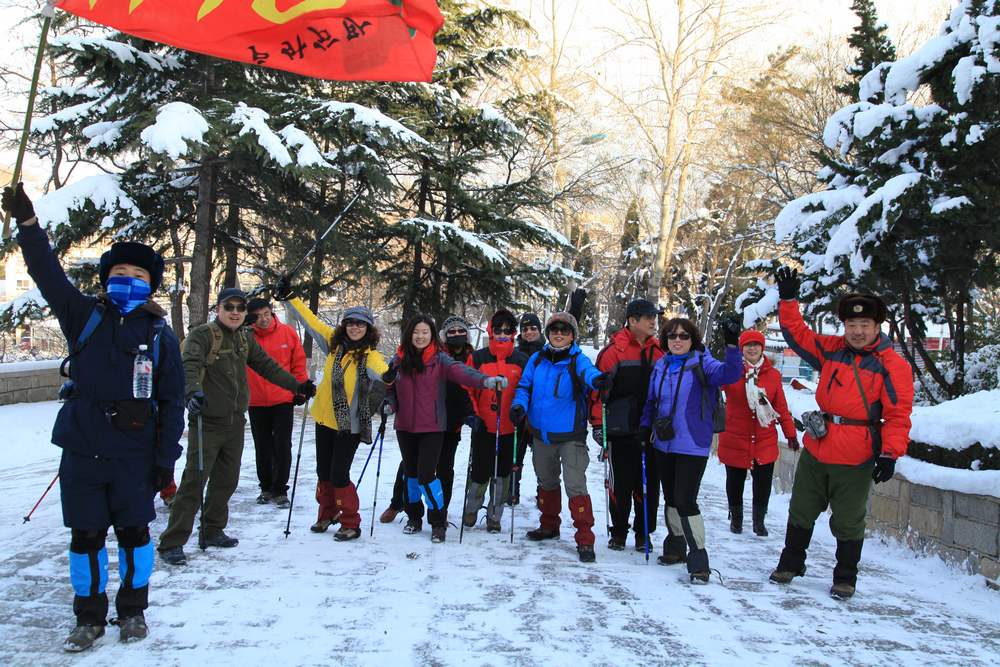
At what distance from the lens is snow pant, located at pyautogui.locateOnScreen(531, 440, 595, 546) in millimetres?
5398

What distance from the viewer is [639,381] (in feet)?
18.7

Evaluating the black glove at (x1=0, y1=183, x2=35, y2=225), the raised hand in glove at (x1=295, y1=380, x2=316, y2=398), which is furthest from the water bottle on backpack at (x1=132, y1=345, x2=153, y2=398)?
the raised hand in glove at (x1=295, y1=380, x2=316, y2=398)

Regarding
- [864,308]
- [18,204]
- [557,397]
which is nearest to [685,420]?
[557,397]

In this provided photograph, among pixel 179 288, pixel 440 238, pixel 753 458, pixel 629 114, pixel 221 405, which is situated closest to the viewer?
pixel 221 405

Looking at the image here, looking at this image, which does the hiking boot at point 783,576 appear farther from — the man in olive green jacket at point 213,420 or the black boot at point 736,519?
the man in olive green jacket at point 213,420

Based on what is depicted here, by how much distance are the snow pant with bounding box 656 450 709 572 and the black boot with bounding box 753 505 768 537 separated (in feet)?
4.58

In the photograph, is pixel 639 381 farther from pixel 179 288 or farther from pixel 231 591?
pixel 179 288

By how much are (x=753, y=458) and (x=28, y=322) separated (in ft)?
40.3

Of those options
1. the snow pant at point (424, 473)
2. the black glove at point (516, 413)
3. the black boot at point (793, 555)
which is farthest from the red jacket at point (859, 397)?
the snow pant at point (424, 473)

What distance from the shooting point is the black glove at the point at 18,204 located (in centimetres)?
321

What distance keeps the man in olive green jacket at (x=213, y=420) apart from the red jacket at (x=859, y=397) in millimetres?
3686

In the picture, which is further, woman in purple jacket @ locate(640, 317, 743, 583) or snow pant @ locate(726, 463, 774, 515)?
snow pant @ locate(726, 463, 774, 515)

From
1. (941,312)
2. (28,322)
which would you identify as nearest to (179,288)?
(28,322)

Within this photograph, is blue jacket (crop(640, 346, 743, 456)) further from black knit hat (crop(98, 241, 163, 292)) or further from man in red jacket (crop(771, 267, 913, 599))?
black knit hat (crop(98, 241, 163, 292))
